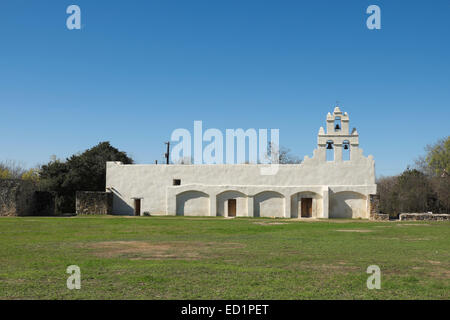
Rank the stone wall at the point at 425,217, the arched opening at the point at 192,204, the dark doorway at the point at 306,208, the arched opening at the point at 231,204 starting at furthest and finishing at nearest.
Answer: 1. the arched opening at the point at 192,204
2. the arched opening at the point at 231,204
3. the dark doorway at the point at 306,208
4. the stone wall at the point at 425,217

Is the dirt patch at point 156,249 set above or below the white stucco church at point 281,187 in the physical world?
below

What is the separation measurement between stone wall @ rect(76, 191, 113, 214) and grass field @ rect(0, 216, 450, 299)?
2098 centimetres

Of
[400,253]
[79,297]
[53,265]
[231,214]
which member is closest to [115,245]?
[53,265]

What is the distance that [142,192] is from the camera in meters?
37.6

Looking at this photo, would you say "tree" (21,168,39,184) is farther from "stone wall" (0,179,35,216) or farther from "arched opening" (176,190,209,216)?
"arched opening" (176,190,209,216)

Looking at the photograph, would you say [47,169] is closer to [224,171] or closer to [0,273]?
[224,171]

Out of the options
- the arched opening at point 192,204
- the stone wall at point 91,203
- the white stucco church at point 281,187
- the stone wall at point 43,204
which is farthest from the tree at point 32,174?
the arched opening at point 192,204

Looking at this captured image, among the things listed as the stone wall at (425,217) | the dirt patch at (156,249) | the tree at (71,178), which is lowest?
the stone wall at (425,217)

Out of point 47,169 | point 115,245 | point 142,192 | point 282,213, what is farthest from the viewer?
point 47,169

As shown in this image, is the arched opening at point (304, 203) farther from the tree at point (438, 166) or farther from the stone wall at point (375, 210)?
the tree at point (438, 166)

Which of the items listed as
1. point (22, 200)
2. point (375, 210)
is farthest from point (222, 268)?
point (22, 200)

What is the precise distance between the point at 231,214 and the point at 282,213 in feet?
12.8

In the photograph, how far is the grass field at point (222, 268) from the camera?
722 cm
